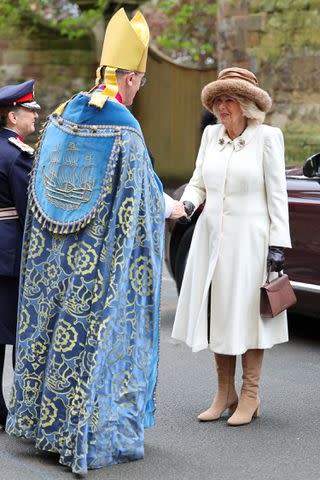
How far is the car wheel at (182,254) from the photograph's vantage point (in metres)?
8.24

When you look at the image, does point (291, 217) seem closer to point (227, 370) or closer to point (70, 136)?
point (227, 370)

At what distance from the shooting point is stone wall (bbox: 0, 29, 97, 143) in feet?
64.7

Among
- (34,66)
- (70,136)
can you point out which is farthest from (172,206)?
(34,66)

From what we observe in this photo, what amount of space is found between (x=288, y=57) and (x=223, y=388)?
10071 mm

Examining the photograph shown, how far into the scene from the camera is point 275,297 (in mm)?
5426

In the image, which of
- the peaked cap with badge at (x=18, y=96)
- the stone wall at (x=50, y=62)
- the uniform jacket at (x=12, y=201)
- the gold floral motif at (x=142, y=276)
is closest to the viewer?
the gold floral motif at (x=142, y=276)

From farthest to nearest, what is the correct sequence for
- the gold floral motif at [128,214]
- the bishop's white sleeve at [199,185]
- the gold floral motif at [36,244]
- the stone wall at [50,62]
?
the stone wall at [50,62] < the bishop's white sleeve at [199,185] < the gold floral motif at [36,244] < the gold floral motif at [128,214]

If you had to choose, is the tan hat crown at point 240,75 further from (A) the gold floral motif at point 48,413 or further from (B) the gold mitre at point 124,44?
(A) the gold floral motif at point 48,413

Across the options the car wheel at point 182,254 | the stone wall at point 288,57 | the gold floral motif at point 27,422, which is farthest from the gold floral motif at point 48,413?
the stone wall at point 288,57

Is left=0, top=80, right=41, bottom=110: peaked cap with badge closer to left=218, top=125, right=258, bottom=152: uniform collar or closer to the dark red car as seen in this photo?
left=218, top=125, right=258, bottom=152: uniform collar

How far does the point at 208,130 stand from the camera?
5805mm


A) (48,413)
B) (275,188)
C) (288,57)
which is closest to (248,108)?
(275,188)

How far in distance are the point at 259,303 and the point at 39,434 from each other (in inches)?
54.6

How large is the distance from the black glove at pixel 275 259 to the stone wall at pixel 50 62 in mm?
14658
